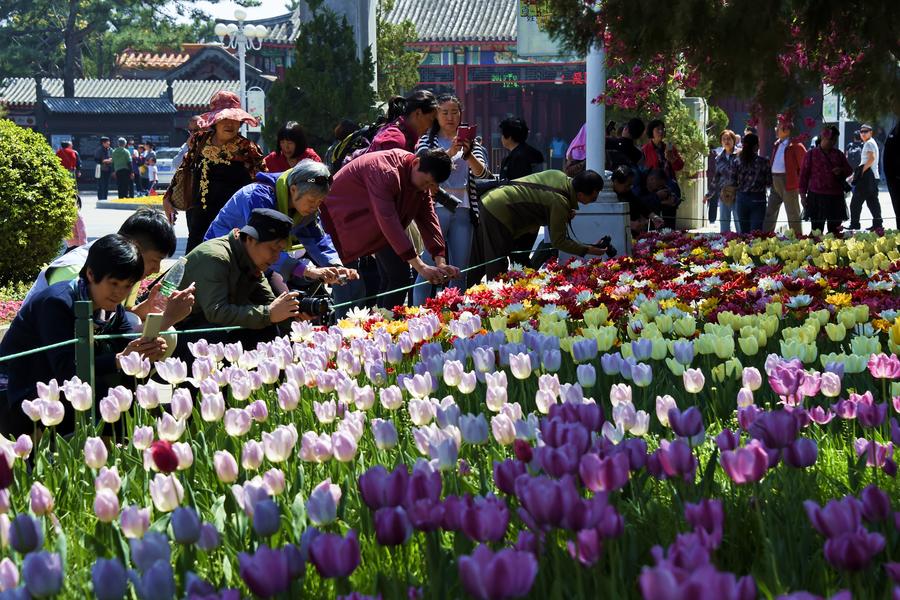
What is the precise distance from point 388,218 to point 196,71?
162 feet

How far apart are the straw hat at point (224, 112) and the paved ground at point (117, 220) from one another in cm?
857

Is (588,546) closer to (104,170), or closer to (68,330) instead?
(68,330)

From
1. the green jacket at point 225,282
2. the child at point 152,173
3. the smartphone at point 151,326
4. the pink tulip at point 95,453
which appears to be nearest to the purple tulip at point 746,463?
the pink tulip at point 95,453

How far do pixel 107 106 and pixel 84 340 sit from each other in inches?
1834

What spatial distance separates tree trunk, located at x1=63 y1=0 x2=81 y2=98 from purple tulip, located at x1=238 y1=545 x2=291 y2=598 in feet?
163

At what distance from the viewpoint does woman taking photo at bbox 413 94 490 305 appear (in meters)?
8.64

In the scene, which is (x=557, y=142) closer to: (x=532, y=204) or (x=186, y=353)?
Result: (x=532, y=204)

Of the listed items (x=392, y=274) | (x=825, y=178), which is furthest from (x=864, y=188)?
(x=392, y=274)

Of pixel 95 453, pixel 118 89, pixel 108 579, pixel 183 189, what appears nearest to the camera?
pixel 108 579

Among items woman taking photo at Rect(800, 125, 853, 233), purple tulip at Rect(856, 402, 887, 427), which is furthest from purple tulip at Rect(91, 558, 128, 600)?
woman taking photo at Rect(800, 125, 853, 233)

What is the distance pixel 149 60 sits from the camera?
59.1 metres

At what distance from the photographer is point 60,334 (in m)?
4.74

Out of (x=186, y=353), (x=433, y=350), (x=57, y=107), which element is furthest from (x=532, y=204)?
(x=57, y=107)

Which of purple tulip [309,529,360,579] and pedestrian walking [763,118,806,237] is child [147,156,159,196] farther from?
purple tulip [309,529,360,579]
